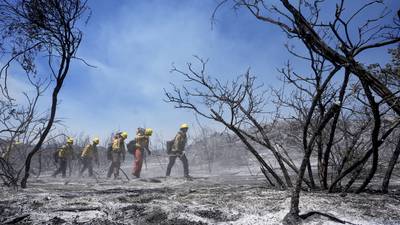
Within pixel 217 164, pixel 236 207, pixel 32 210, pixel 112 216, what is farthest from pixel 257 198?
pixel 217 164

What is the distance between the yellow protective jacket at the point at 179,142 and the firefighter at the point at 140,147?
3.12 ft

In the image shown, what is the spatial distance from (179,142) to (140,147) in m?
1.40

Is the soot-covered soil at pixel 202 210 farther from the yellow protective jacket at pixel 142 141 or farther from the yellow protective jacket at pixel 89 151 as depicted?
the yellow protective jacket at pixel 89 151

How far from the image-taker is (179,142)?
1166 cm

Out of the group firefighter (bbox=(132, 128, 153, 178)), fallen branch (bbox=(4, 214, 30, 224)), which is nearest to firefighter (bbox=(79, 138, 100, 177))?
firefighter (bbox=(132, 128, 153, 178))

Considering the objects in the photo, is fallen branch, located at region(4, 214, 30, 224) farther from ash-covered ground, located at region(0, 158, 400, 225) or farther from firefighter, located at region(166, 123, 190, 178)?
firefighter, located at region(166, 123, 190, 178)

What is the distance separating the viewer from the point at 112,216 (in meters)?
3.81

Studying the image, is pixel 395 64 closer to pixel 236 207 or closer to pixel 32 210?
pixel 236 207

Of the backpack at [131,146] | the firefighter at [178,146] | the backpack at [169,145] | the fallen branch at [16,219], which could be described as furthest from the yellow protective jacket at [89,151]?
the fallen branch at [16,219]

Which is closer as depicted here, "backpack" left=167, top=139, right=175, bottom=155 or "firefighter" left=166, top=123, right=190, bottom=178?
"firefighter" left=166, top=123, right=190, bottom=178

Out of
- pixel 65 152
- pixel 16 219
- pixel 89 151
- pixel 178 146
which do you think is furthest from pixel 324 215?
pixel 89 151

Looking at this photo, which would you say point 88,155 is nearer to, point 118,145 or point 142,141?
point 118,145

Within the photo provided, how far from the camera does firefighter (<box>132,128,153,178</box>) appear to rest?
11425 mm

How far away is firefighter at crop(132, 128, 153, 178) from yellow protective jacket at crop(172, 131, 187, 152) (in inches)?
37.4
